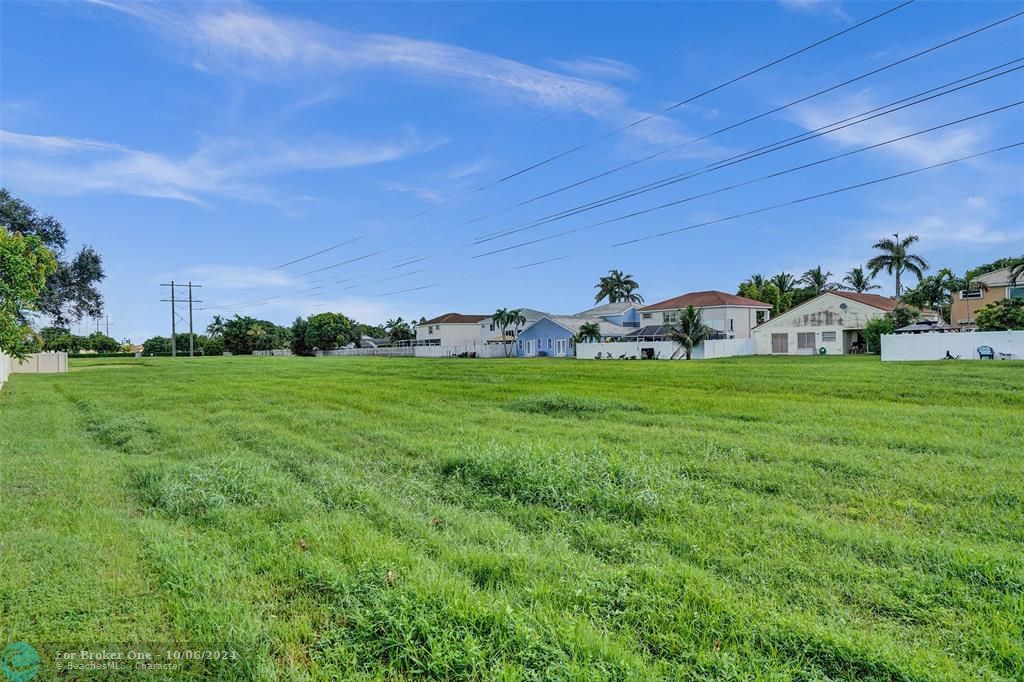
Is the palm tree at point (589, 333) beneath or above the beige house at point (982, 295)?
beneath

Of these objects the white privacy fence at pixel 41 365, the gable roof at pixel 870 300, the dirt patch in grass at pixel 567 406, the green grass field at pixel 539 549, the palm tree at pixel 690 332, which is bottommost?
the green grass field at pixel 539 549

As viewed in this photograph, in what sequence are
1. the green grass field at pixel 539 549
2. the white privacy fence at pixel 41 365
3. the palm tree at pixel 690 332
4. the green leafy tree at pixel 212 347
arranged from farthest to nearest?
the green leafy tree at pixel 212 347 → the palm tree at pixel 690 332 → the white privacy fence at pixel 41 365 → the green grass field at pixel 539 549

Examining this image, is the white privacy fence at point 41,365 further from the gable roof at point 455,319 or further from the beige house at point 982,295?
the beige house at point 982,295

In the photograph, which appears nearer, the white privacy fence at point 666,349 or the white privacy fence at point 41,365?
the white privacy fence at point 41,365

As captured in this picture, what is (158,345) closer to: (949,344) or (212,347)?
(212,347)

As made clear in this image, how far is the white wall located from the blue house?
957 inches

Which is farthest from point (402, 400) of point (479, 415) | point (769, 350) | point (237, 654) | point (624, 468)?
point (769, 350)

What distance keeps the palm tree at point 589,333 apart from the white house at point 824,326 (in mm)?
12052

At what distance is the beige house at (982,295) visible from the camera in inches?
1578

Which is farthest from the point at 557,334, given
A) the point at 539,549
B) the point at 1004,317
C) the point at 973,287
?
the point at 539,549

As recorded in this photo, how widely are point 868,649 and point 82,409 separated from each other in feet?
55.5

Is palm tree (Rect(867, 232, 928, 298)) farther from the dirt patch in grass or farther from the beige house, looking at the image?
the dirt patch in grass

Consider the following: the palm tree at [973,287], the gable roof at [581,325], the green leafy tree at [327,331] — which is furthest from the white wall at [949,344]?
the green leafy tree at [327,331]

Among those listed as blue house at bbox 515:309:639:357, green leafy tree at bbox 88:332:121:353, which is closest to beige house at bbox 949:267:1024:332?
blue house at bbox 515:309:639:357
